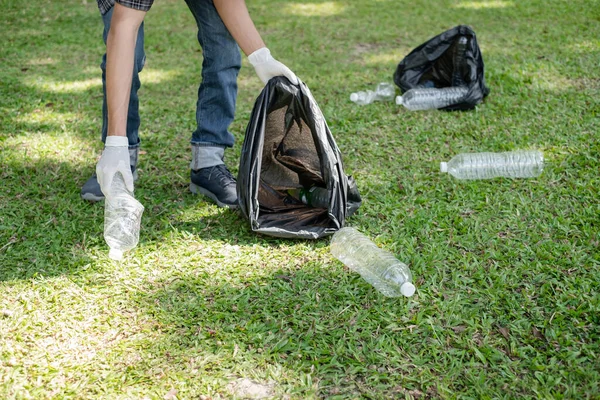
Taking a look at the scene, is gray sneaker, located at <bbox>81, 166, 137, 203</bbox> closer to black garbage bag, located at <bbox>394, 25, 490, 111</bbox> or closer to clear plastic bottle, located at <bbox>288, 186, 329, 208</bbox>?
clear plastic bottle, located at <bbox>288, 186, 329, 208</bbox>

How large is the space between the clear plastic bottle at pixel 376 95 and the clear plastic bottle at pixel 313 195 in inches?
56.8

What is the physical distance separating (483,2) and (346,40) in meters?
2.12

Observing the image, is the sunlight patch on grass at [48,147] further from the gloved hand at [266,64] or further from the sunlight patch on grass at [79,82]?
the gloved hand at [266,64]

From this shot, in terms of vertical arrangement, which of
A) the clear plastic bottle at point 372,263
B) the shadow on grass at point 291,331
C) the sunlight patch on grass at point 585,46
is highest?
the sunlight patch on grass at point 585,46

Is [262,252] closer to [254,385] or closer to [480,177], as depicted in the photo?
[254,385]

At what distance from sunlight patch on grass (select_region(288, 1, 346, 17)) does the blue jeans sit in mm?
3816

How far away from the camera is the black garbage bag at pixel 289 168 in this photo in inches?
97.0

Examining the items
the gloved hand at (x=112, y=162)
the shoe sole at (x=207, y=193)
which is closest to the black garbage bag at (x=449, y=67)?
the shoe sole at (x=207, y=193)

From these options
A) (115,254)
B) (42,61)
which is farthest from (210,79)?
(42,61)

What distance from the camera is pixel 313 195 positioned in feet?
8.91

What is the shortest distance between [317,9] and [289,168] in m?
4.36

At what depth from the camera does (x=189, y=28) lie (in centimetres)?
591

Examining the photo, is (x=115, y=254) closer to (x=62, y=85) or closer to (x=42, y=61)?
(x=62, y=85)

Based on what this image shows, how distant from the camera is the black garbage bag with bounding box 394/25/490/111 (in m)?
3.90
